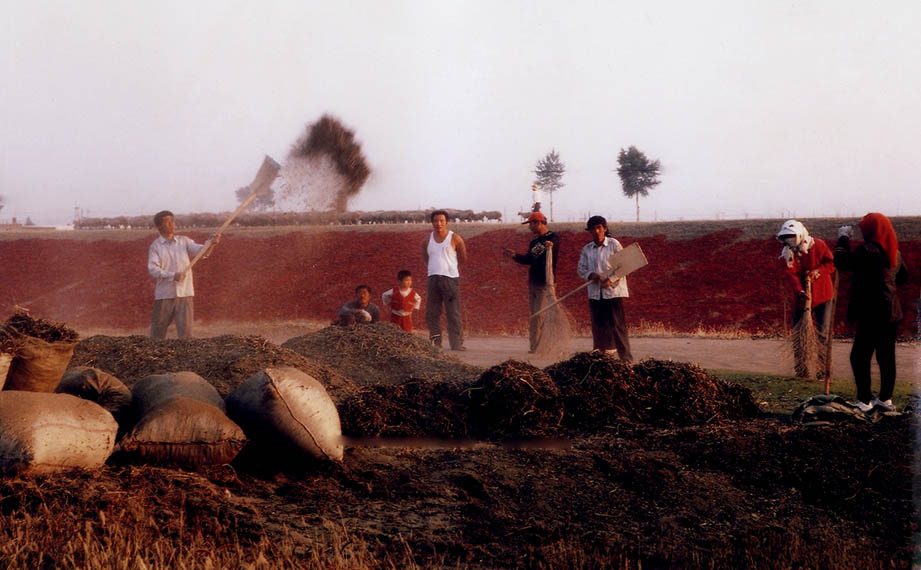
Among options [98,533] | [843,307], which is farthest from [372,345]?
[843,307]

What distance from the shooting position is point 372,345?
32.8ft

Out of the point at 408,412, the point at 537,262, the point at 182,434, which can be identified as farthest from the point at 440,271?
the point at 182,434

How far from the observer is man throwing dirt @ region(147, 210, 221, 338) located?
1023 centimetres

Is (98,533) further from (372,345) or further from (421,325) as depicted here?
(421,325)

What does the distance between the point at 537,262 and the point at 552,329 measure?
87cm

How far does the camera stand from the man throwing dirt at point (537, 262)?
11383 mm

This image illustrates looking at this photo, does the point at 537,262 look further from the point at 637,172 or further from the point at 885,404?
the point at 637,172

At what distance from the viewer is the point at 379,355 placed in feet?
32.0

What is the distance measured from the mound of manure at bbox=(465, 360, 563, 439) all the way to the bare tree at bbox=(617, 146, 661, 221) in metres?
51.6

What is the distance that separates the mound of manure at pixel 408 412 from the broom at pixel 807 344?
4047 mm

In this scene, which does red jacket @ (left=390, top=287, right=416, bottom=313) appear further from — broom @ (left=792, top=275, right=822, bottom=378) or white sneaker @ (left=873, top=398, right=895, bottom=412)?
white sneaker @ (left=873, top=398, right=895, bottom=412)

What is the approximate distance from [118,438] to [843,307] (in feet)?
72.8

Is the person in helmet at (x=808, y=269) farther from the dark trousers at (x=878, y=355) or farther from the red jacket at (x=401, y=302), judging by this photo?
the red jacket at (x=401, y=302)

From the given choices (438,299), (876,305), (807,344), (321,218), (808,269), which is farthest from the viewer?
(321,218)
